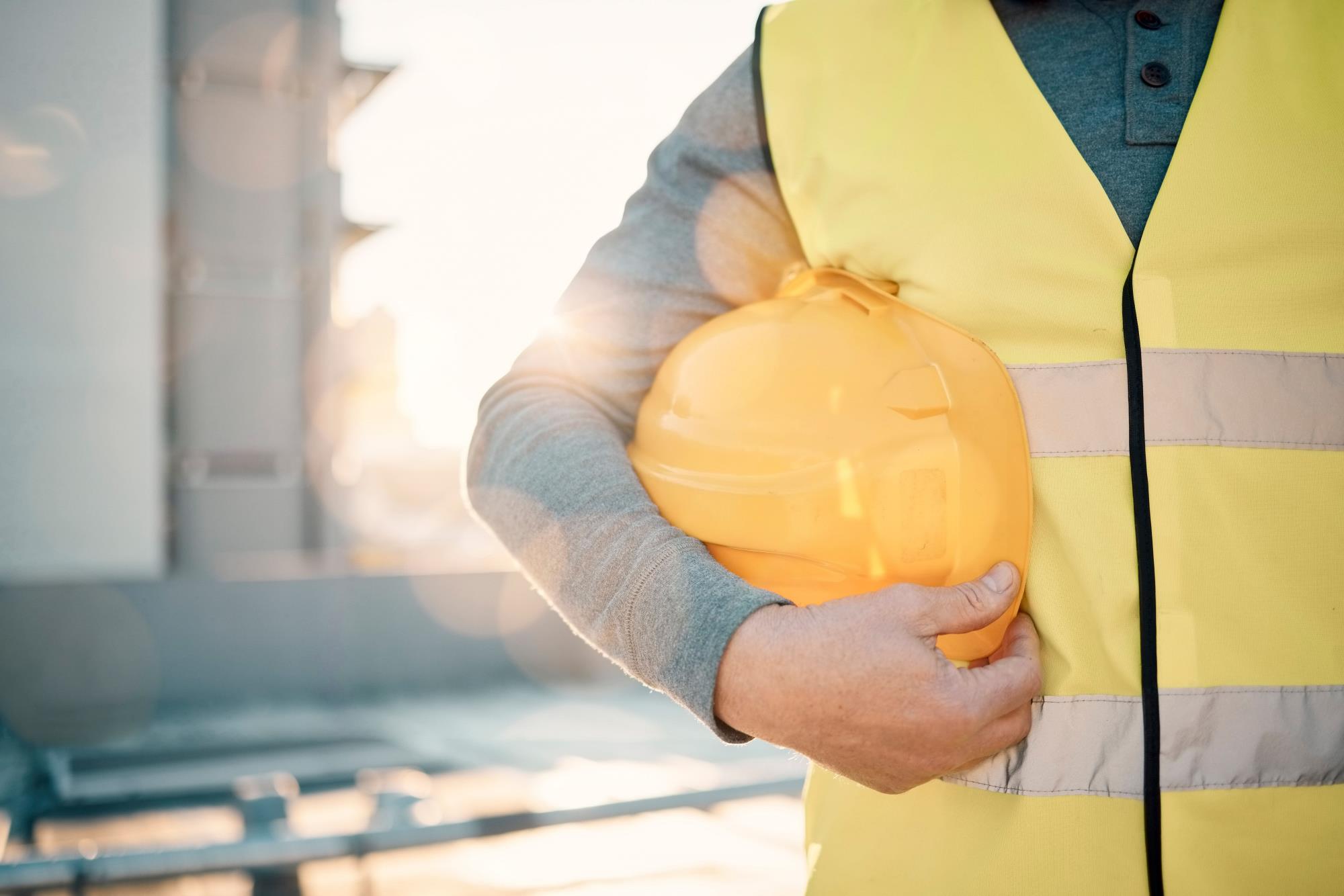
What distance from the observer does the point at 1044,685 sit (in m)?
1.04

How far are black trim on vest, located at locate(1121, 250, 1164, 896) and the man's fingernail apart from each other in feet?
0.39

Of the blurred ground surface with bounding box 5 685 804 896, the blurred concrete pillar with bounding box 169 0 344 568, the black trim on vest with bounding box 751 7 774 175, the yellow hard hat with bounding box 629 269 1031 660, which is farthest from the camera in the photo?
the blurred concrete pillar with bounding box 169 0 344 568

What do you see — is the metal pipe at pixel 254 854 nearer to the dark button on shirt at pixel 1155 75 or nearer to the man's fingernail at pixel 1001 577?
the man's fingernail at pixel 1001 577

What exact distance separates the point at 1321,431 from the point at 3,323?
9.97 meters

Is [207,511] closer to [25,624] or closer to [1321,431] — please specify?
[25,624]

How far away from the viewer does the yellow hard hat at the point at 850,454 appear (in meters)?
1.03

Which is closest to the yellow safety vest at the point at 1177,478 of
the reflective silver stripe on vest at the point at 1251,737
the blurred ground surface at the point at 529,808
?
the reflective silver stripe on vest at the point at 1251,737

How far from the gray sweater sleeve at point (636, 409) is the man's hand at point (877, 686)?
34 millimetres

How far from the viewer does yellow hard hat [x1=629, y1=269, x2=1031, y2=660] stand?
1030 millimetres

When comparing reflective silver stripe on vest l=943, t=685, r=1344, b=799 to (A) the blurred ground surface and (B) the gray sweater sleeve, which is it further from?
(A) the blurred ground surface

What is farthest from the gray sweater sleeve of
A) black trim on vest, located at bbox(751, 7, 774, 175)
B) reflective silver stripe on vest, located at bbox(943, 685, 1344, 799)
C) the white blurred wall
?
the white blurred wall

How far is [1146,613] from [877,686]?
0.95ft

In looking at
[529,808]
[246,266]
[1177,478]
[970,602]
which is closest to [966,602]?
[970,602]

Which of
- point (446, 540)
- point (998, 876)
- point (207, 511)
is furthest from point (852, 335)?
point (446, 540)
